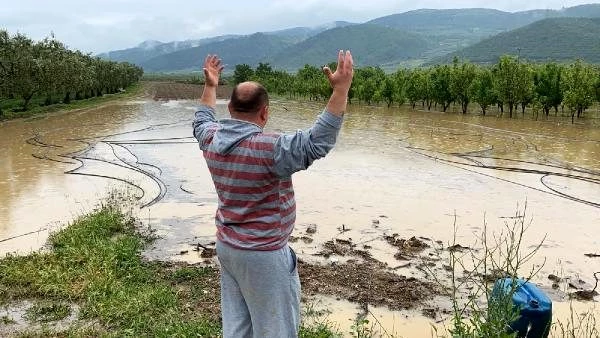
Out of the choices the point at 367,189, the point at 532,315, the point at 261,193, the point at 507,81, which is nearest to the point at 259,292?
the point at 261,193

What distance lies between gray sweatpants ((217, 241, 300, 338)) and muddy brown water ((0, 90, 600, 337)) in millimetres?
2729

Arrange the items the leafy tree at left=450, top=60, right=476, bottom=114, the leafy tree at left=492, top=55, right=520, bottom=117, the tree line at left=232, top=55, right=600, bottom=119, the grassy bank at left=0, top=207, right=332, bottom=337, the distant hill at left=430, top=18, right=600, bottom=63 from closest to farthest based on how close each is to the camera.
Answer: the grassy bank at left=0, top=207, right=332, bottom=337, the tree line at left=232, top=55, right=600, bottom=119, the leafy tree at left=492, top=55, right=520, bottom=117, the leafy tree at left=450, top=60, right=476, bottom=114, the distant hill at left=430, top=18, right=600, bottom=63

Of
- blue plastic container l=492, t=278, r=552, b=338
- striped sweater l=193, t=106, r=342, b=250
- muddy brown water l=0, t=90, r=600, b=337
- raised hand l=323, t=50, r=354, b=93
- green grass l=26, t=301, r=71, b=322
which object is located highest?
raised hand l=323, t=50, r=354, b=93

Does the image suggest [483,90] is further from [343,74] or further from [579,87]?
[343,74]

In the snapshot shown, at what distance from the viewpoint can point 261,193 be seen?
2.71 meters

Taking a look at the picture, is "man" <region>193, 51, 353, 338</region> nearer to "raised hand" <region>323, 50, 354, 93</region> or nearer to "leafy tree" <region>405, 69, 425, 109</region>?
"raised hand" <region>323, 50, 354, 93</region>

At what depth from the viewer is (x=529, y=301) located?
4.36 metres

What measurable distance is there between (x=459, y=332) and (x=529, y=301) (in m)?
0.93

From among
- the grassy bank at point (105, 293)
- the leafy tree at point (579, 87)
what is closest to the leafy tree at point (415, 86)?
the leafy tree at point (579, 87)

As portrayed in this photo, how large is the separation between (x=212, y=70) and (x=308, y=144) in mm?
1201

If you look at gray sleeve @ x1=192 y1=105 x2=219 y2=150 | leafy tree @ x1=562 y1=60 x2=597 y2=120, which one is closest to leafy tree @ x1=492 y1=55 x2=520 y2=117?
leafy tree @ x1=562 y1=60 x2=597 y2=120

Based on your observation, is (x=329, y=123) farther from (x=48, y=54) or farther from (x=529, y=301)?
(x=48, y=54)

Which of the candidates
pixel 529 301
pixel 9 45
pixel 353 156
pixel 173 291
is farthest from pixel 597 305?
pixel 9 45

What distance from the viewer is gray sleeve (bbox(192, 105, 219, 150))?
304 centimetres
